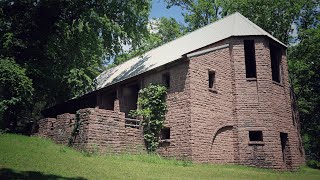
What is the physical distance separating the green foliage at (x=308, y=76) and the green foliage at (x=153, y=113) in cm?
1677

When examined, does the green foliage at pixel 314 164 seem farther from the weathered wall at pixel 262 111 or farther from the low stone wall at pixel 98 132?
the low stone wall at pixel 98 132

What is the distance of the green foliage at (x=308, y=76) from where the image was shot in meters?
29.7

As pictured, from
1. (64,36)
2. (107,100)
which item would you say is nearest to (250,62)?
(107,100)

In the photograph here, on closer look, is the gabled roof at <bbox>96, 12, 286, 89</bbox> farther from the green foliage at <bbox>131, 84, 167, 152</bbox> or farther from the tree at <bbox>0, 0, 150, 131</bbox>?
the tree at <bbox>0, 0, 150, 131</bbox>

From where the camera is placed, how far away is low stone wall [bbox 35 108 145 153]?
16375 millimetres

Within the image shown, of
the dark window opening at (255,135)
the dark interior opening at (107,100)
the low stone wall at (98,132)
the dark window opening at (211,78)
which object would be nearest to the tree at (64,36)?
the dark interior opening at (107,100)

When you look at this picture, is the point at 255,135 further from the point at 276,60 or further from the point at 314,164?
the point at 314,164

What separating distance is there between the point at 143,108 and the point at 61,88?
8.64 metres

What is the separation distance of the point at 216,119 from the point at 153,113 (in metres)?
3.83

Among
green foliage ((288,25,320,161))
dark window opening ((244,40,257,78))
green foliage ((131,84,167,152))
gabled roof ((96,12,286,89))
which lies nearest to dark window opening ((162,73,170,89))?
green foliage ((131,84,167,152))

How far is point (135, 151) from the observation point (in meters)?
18.1

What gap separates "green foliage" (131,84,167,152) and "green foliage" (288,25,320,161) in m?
16.8

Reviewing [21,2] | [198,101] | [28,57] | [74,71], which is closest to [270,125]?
[198,101]

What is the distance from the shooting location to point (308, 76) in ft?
104
